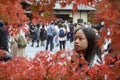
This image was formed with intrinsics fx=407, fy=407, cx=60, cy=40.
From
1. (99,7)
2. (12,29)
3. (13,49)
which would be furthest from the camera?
(13,49)

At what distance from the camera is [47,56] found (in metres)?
4.05

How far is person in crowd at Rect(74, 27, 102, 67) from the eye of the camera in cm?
384

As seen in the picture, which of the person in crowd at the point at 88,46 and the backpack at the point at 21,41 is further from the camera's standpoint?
the backpack at the point at 21,41

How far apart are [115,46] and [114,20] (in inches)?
7.0

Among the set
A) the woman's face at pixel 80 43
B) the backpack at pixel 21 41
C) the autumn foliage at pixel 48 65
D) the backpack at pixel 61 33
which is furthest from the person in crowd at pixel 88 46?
the backpack at pixel 61 33

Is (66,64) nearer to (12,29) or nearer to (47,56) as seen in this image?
(47,56)

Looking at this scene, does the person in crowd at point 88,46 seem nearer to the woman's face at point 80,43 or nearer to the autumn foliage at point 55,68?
the woman's face at point 80,43

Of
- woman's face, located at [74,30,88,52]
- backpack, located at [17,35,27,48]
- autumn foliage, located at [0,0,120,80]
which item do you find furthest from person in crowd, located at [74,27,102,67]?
backpack, located at [17,35,27,48]

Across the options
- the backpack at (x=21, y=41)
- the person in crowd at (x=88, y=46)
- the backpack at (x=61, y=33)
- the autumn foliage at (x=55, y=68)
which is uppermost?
the person in crowd at (x=88, y=46)

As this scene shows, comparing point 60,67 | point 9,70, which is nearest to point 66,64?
point 60,67

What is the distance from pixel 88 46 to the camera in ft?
12.7

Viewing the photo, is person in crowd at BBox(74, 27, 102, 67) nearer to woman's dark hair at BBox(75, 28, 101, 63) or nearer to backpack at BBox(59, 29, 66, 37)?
woman's dark hair at BBox(75, 28, 101, 63)

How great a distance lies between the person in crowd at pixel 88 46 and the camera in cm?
384

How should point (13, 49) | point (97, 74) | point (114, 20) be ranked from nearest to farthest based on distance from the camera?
point (114, 20), point (97, 74), point (13, 49)
